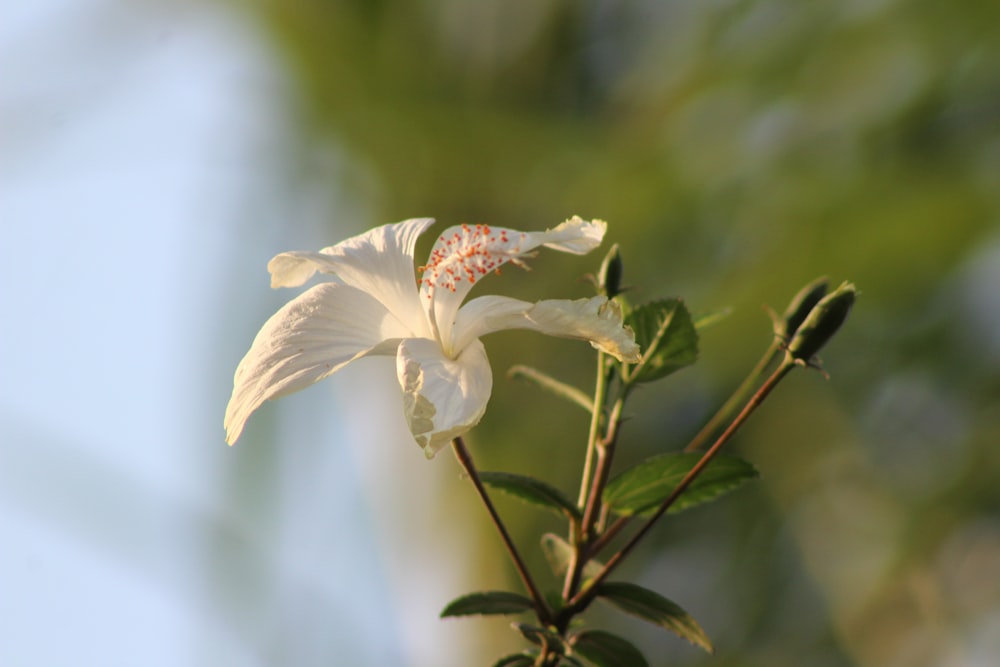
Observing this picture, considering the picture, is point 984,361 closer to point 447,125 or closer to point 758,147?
point 758,147

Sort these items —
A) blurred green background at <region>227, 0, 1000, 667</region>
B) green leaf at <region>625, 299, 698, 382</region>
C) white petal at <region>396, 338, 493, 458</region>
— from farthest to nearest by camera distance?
1. blurred green background at <region>227, 0, 1000, 667</region>
2. green leaf at <region>625, 299, 698, 382</region>
3. white petal at <region>396, 338, 493, 458</region>

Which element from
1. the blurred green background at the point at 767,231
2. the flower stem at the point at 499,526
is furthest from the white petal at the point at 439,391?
the blurred green background at the point at 767,231

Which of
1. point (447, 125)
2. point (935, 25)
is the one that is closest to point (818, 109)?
point (935, 25)

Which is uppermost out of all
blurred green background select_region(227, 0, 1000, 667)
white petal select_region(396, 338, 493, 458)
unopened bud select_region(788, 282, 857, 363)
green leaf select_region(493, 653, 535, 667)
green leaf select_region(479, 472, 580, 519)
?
blurred green background select_region(227, 0, 1000, 667)

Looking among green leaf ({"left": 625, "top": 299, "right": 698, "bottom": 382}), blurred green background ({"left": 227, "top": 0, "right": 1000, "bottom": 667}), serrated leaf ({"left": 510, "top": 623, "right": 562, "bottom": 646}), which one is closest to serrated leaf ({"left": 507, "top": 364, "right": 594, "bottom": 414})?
green leaf ({"left": 625, "top": 299, "right": 698, "bottom": 382})

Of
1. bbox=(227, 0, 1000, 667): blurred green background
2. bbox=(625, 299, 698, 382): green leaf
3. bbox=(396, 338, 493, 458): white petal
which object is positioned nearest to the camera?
bbox=(396, 338, 493, 458): white petal

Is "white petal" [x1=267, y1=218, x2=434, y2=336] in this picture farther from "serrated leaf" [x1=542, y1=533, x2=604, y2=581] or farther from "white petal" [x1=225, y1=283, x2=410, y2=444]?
"serrated leaf" [x1=542, y1=533, x2=604, y2=581]

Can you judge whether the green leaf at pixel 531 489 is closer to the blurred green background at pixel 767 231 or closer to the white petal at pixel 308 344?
the white petal at pixel 308 344

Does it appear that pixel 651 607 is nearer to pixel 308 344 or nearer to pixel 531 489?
pixel 531 489
